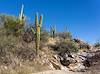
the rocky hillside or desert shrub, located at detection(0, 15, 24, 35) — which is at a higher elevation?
desert shrub, located at detection(0, 15, 24, 35)

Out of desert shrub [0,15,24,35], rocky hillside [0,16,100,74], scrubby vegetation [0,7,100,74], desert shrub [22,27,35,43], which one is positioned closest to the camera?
scrubby vegetation [0,7,100,74]

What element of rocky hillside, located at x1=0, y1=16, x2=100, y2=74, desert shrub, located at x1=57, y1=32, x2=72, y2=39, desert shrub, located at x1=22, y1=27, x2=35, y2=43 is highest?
desert shrub, located at x1=57, y1=32, x2=72, y2=39

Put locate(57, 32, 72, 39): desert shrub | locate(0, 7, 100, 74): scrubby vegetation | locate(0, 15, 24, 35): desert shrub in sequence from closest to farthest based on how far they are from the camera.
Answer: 1. locate(0, 7, 100, 74): scrubby vegetation
2. locate(0, 15, 24, 35): desert shrub
3. locate(57, 32, 72, 39): desert shrub

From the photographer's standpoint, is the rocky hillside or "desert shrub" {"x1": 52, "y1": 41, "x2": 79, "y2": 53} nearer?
the rocky hillside

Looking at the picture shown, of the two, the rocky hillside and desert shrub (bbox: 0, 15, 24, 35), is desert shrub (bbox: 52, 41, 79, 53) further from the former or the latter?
desert shrub (bbox: 0, 15, 24, 35)

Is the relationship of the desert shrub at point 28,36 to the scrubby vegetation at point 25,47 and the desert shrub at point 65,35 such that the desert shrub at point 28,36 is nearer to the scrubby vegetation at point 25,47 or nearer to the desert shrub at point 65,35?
the scrubby vegetation at point 25,47

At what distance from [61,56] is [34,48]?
2929 millimetres

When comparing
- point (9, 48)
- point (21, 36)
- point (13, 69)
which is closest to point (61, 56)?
point (21, 36)

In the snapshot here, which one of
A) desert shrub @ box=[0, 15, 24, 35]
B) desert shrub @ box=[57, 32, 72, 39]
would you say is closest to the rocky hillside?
desert shrub @ box=[0, 15, 24, 35]

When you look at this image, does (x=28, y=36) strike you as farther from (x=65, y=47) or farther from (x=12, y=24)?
(x=65, y=47)

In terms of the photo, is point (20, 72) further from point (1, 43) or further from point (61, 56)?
point (61, 56)

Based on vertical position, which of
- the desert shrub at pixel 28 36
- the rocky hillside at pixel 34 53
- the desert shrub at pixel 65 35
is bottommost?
the rocky hillside at pixel 34 53

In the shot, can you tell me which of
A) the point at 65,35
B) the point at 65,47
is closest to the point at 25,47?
the point at 65,47

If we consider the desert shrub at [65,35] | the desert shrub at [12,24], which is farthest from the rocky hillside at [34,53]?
the desert shrub at [65,35]
